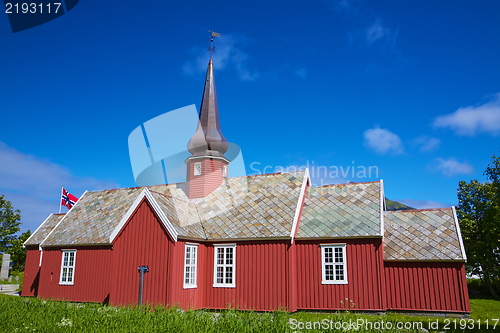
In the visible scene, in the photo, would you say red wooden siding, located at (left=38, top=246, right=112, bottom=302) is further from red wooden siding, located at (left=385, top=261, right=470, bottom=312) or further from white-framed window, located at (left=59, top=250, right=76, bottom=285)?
red wooden siding, located at (left=385, top=261, right=470, bottom=312)

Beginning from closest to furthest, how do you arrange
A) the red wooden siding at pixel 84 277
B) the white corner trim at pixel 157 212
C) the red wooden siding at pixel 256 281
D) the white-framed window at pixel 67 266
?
the white corner trim at pixel 157 212 < the red wooden siding at pixel 256 281 < the red wooden siding at pixel 84 277 < the white-framed window at pixel 67 266

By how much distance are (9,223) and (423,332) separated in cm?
4906

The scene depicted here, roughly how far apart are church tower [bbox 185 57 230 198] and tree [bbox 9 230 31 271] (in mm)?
31406

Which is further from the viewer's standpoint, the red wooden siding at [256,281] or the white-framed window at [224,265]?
the white-framed window at [224,265]

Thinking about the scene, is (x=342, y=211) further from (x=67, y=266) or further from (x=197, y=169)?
(x=67, y=266)

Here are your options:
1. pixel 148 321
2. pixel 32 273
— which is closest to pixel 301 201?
pixel 148 321

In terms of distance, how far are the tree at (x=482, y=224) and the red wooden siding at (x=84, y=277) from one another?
80.5ft

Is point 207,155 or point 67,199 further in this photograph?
point 67,199

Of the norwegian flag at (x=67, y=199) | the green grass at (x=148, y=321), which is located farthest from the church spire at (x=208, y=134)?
the green grass at (x=148, y=321)

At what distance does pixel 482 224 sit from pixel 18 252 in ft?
156

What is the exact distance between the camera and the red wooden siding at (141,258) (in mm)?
17438

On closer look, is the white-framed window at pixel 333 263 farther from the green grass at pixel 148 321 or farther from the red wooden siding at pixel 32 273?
the red wooden siding at pixel 32 273

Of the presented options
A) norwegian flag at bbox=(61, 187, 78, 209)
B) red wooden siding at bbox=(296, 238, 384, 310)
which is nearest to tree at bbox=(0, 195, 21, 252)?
norwegian flag at bbox=(61, 187, 78, 209)

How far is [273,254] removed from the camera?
59.7 ft
